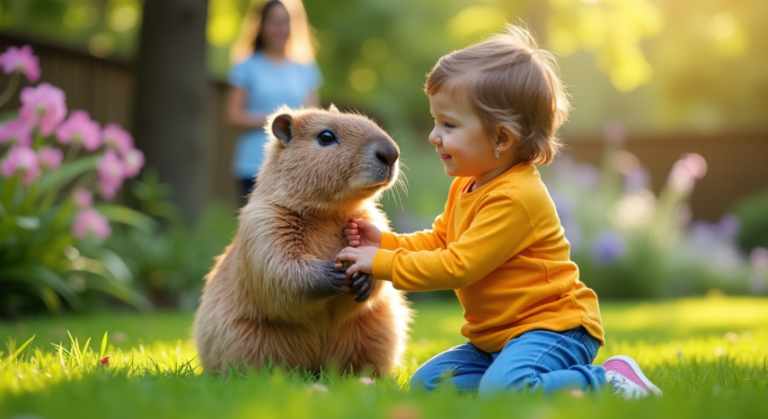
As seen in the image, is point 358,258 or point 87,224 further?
point 87,224

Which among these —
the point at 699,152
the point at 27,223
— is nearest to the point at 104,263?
the point at 27,223

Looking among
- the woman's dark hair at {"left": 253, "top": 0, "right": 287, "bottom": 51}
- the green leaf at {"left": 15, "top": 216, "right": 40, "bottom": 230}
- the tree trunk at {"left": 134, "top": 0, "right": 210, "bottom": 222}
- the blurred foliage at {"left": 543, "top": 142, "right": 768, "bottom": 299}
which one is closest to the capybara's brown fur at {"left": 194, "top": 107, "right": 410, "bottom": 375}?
the green leaf at {"left": 15, "top": 216, "right": 40, "bottom": 230}

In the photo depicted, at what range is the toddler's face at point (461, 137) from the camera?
304cm

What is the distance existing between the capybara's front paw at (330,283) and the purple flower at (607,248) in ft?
21.0

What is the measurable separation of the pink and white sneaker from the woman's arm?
3537 mm

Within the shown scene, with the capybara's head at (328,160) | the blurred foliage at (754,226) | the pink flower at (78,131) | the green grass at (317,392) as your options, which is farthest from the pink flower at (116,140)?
the blurred foliage at (754,226)

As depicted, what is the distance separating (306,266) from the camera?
2969 millimetres

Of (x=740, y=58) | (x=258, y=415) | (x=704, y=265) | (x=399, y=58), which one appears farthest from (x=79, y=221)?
(x=740, y=58)

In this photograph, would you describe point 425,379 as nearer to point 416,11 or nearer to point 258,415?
point 258,415

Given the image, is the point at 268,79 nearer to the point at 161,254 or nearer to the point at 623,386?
the point at 161,254

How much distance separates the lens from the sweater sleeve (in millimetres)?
2904

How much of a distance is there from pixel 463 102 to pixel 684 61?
19.7 metres

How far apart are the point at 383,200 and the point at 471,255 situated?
7274mm

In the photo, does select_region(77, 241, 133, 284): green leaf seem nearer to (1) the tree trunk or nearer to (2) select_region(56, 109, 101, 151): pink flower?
(2) select_region(56, 109, 101, 151): pink flower
